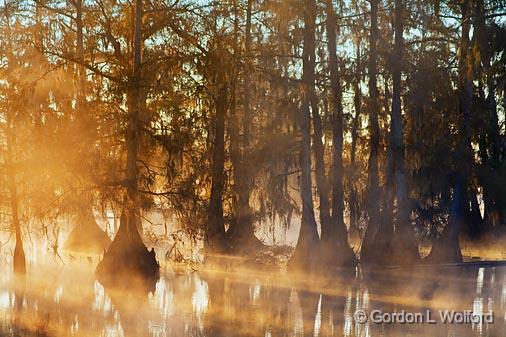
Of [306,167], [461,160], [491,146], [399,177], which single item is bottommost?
[399,177]

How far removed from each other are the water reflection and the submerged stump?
1.57 ft

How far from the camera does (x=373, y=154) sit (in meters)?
28.7

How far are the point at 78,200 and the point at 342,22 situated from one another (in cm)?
1120

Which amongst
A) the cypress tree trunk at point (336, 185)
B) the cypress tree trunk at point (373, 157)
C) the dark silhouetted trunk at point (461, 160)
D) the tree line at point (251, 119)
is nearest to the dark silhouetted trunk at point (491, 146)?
the tree line at point (251, 119)

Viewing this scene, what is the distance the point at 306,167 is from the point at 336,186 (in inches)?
71.4

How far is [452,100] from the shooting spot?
97.7 ft

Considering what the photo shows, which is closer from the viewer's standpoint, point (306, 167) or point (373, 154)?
point (306, 167)

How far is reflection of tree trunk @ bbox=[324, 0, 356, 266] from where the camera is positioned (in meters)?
26.7

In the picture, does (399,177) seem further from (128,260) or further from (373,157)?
(128,260)

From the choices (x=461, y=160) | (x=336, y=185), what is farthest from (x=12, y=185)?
(x=461, y=160)

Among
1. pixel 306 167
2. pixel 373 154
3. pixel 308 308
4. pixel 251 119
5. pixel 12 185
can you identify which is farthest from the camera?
pixel 251 119

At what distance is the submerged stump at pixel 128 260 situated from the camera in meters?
22.3

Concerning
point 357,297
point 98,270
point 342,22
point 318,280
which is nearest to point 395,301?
point 357,297

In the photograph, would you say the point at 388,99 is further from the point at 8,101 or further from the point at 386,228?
the point at 8,101
